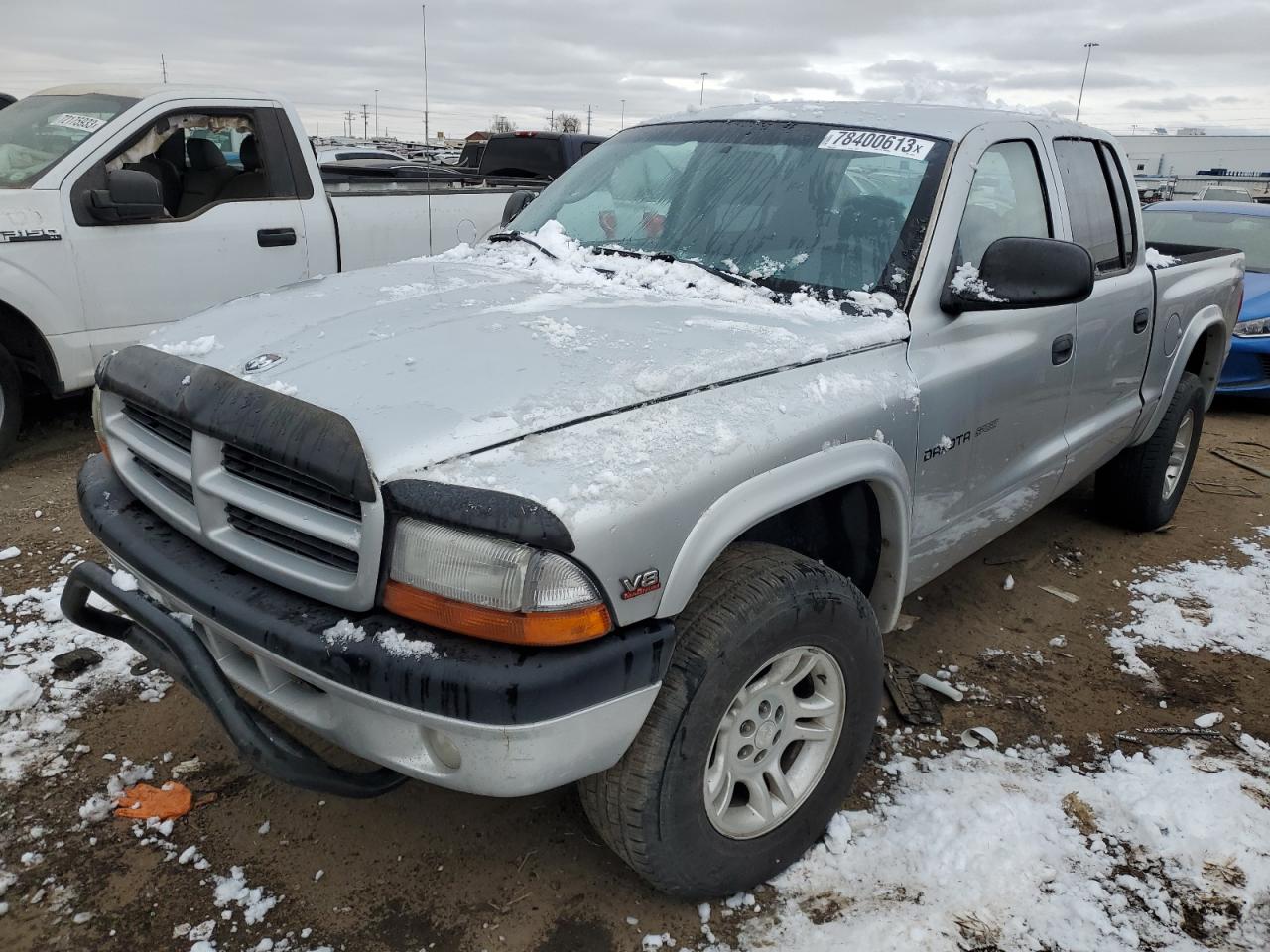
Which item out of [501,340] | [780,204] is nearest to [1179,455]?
[780,204]

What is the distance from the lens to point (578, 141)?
8.55 m

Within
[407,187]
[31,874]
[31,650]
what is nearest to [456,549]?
[31,874]

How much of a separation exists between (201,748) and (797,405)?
2.05 m

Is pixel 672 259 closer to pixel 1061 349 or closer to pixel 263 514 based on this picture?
pixel 1061 349

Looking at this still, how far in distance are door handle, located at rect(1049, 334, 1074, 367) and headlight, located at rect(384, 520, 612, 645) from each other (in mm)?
2120

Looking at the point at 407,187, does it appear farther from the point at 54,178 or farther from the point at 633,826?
the point at 633,826

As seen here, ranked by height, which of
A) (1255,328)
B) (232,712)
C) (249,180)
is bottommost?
(232,712)

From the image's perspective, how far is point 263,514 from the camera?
194 cm

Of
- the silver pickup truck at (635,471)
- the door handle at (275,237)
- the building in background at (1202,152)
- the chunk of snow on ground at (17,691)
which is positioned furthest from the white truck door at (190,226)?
the building in background at (1202,152)

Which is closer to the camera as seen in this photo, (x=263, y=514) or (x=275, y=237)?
(x=263, y=514)

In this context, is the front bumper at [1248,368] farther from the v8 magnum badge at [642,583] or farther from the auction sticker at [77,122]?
the auction sticker at [77,122]

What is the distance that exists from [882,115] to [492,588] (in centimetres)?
221

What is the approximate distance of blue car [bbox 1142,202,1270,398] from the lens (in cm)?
739

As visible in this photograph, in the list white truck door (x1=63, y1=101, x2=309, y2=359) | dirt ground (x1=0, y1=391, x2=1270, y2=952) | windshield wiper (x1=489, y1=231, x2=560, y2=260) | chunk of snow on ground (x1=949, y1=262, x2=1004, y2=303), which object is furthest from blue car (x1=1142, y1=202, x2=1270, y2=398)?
white truck door (x1=63, y1=101, x2=309, y2=359)
